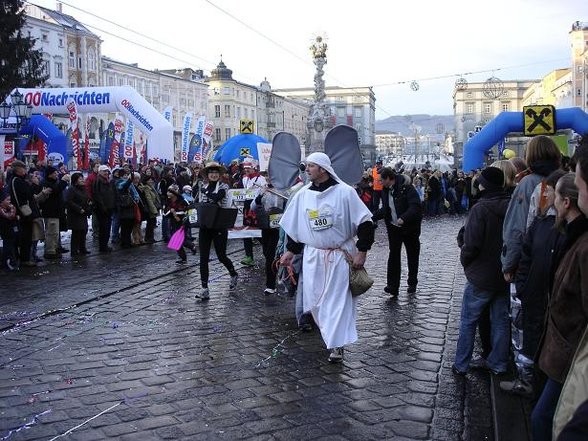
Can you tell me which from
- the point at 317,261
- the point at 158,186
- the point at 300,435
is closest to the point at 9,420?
the point at 300,435

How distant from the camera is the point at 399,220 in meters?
9.02

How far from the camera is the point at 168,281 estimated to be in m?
10.3

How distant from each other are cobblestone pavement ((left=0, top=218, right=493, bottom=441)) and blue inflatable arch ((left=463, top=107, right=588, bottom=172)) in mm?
11849

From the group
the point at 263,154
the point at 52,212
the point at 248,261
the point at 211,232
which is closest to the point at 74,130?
the point at 263,154

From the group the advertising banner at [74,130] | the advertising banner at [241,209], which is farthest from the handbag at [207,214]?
the advertising banner at [74,130]

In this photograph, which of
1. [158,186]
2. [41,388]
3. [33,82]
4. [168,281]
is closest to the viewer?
[41,388]

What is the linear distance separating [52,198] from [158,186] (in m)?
6.43

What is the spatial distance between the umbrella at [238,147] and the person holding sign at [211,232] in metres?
11.7

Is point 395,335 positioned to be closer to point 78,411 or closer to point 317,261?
point 317,261

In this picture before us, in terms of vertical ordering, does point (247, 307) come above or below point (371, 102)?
below

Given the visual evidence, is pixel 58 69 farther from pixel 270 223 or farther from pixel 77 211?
pixel 270 223

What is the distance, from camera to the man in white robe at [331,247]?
590cm

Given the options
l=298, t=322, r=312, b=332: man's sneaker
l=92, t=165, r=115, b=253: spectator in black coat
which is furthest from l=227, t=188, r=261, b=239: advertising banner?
l=298, t=322, r=312, b=332: man's sneaker

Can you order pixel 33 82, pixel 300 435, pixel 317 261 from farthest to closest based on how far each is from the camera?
pixel 33 82
pixel 317 261
pixel 300 435
